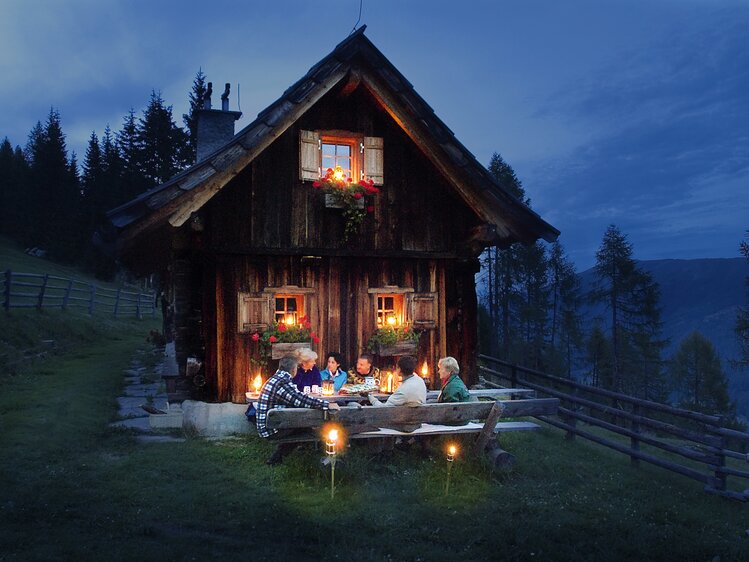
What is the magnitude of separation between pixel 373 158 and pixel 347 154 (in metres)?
0.55

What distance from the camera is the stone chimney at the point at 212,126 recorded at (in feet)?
52.1

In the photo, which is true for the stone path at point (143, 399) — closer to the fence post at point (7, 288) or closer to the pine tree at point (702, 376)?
the fence post at point (7, 288)

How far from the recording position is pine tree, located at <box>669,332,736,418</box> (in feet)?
118

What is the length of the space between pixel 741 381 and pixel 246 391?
12917 centimetres

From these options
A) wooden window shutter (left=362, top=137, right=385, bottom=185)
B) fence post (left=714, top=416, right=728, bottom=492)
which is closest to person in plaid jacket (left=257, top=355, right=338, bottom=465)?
wooden window shutter (left=362, top=137, right=385, bottom=185)

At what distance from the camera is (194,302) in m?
9.62

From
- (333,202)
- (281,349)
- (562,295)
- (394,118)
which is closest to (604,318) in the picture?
(562,295)

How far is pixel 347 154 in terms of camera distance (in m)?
10.6

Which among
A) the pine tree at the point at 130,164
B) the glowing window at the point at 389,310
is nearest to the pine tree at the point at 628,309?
the glowing window at the point at 389,310

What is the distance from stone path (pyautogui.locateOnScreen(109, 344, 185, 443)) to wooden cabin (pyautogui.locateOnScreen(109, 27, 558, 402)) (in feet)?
3.39

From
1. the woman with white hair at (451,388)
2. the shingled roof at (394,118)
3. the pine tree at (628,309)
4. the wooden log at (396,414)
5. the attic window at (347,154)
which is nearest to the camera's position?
the wooden log at (396,414)

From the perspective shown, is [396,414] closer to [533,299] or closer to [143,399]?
[143,399]

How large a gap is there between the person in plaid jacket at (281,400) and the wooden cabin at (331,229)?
2.18m

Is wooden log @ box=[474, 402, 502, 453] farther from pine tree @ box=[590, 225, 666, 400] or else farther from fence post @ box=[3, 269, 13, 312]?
pine tree @ box=[590, 225, 666, 400]
